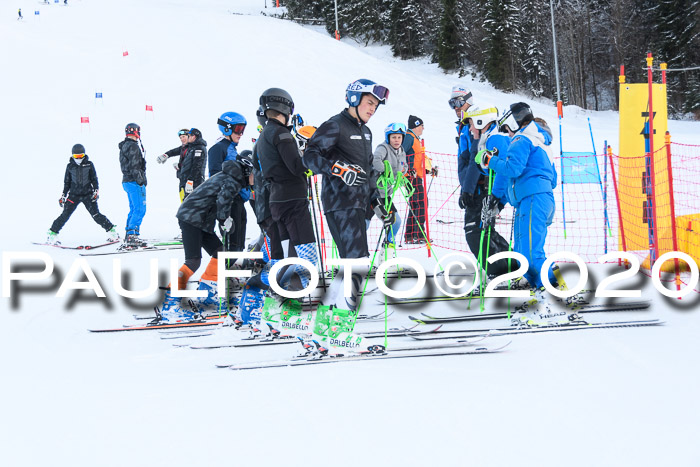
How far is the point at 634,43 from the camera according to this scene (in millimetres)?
40781

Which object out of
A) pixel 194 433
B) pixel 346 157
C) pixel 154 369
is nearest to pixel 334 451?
pixel 194 433

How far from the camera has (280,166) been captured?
4699mm

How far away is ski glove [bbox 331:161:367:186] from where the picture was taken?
4145 mm

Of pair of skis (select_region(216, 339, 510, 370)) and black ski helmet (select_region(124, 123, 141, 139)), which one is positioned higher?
black ski helmet (select_region(124, 123, 141, 139))

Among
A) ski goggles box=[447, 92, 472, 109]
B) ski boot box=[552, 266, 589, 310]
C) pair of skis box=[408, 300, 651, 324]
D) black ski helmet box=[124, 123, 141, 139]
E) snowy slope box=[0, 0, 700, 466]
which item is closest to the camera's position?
snowy slope box=[0, 0, 700, 466]

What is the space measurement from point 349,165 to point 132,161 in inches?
279

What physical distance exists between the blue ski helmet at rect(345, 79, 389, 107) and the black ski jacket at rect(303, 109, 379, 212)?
0.11 metres

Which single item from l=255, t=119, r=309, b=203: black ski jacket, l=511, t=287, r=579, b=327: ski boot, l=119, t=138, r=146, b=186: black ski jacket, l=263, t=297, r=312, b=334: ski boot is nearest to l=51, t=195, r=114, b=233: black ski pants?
l=119, t=138, r=146, b=186: black ski jacket

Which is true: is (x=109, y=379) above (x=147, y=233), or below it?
below

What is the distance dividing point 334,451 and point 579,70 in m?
42.9

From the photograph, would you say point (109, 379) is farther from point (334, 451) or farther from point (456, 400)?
point (456, 400)

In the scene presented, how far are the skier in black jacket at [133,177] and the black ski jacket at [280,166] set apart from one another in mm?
6164

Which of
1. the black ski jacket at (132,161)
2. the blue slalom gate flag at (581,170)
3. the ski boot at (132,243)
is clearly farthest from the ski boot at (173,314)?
the blue slalom gate flag at (581,170)

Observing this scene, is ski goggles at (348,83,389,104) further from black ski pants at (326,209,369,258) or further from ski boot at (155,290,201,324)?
ski boot at (155,290,201,324)
